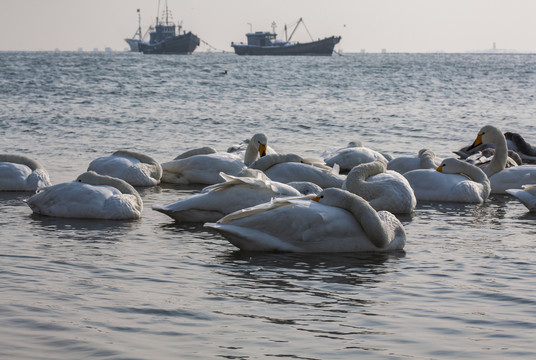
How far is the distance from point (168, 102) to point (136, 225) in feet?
81.9

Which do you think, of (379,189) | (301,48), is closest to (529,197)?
(379,189)

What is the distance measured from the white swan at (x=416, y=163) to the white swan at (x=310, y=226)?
4.93 m

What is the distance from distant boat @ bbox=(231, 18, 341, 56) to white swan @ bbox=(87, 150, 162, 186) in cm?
14470

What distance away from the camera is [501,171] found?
39.9 ft

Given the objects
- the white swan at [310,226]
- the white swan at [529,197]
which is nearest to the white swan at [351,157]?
the white swan at [529,197]

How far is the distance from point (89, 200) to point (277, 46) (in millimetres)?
152348

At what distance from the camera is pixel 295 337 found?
526 centimetres

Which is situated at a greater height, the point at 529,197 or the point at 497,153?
the point at 497,153

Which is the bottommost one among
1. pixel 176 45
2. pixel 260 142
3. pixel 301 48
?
pixel 260 142

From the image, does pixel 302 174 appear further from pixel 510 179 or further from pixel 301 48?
pixel 301 48

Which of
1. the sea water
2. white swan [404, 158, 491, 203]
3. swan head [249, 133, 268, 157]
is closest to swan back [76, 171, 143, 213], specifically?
the sea water

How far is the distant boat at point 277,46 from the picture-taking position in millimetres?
157587

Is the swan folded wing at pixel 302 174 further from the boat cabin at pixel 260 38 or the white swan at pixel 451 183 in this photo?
the boat cabin at pixel 260 38

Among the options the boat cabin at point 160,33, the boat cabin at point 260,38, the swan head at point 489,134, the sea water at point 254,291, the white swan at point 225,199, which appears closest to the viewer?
the sea water at point 254,291
